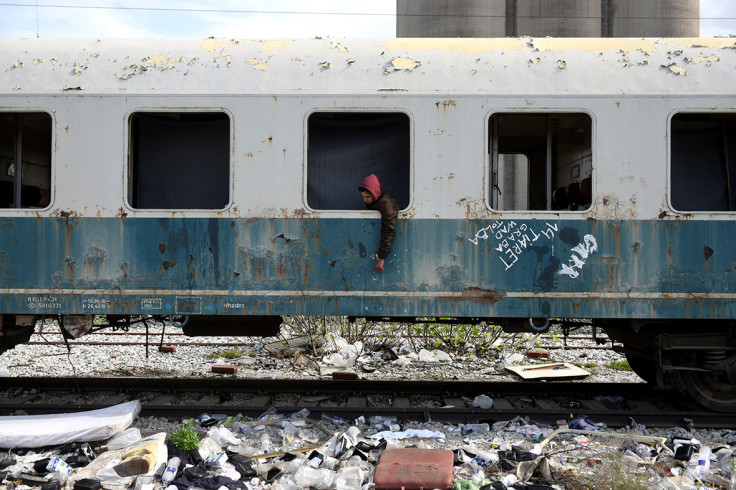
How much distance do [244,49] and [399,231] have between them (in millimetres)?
2407

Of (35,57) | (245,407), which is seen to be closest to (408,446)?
(245,407)

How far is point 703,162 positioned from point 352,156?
3.41m

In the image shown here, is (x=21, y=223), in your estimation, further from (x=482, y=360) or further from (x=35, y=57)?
(x=482, y=360)

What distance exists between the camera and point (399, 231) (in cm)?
568

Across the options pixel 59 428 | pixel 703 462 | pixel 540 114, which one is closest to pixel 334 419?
pixel 59 428

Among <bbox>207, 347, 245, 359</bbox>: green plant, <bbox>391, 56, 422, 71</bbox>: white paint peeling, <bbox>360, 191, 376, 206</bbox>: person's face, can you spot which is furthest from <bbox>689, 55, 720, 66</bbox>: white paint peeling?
<bbox>207, 347, 245, 359</bbox>: green plant

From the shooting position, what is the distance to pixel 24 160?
6695mm

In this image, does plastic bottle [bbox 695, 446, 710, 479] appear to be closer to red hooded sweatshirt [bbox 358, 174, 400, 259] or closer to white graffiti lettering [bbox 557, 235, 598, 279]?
white graffiti lettering [bbox 557, 235, 598, 279]

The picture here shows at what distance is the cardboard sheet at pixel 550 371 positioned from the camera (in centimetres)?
756

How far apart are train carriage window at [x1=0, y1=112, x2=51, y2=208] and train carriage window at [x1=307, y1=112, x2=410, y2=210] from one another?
2.78 m

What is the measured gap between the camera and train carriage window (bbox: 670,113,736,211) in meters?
5.89

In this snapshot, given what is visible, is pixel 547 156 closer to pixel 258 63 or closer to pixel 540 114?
pixel 540 114

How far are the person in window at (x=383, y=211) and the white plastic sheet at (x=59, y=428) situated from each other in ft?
8.65

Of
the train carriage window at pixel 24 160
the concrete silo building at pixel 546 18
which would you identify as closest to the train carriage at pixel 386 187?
the train carriage window at pixel 24 160
